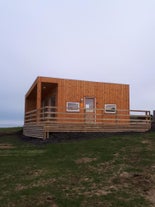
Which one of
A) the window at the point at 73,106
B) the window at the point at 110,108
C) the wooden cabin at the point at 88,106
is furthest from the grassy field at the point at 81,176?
the window at the point at 110,108

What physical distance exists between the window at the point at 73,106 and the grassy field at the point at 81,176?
692 cm

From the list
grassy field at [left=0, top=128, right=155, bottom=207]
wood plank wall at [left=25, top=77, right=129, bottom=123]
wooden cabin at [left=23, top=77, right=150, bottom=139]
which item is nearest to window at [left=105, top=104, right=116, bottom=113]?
wooden cabin at [left=23, top=77, right=150, bottom=139]

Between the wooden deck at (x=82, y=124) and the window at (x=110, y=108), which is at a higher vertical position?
the window at (x=110, y=108)

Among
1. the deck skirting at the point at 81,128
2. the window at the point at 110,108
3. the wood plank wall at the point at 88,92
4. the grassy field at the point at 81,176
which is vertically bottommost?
the grassy field at the point at 81,176

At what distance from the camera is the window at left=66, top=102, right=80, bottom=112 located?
60.8 ft

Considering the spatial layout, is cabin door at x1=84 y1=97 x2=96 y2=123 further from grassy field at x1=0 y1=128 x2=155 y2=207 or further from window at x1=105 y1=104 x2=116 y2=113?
grassy field at x1=0 y1=128 x2=155 y2=207

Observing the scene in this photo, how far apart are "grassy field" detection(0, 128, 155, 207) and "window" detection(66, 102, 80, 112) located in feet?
22.7

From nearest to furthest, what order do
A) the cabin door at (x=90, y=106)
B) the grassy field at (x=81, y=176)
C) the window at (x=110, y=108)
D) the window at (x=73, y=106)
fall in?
the grassy field at (x=81, y=176)
the window at (x=73, y=106)
the cabin door at (x=90, y=106)
the window at (x=110, y=108)

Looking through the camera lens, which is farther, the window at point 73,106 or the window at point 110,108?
the window at point 110,108

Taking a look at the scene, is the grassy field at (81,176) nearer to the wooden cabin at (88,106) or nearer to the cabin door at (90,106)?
the wooden cabin at (88,106)

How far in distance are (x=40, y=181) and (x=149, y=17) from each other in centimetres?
1528

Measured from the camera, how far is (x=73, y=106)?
61.4 feet

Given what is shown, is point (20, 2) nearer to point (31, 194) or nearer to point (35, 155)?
point (35, 155)

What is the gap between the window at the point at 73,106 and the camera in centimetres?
1853
